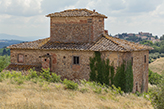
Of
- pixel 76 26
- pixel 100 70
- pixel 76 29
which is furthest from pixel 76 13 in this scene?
pixel 100 70

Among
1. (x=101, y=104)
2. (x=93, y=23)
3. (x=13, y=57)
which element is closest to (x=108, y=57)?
(x=93, y=23)

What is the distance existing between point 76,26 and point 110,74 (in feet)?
17.1

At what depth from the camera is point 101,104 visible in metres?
10.7

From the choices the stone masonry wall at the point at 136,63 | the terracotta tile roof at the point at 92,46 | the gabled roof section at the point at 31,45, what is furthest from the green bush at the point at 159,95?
the gabled roof section at the point at 31,45

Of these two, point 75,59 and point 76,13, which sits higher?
point 76,13

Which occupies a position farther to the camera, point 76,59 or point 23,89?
point 76,59

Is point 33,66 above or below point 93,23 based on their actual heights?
below

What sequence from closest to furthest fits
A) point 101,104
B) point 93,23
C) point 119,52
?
point 101,104, point 119,52, point 93,23

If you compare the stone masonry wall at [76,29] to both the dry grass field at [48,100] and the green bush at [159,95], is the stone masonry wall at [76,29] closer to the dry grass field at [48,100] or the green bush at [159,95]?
the dry grass field at [48,100]

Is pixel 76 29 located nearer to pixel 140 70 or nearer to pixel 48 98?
pixel 140 70

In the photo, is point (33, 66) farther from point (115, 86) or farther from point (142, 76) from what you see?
point (142, 76)

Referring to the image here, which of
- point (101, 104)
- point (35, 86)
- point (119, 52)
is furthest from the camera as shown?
point (119, 52)

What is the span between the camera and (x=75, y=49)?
57.5 ft

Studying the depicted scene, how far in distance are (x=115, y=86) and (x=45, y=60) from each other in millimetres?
6101
